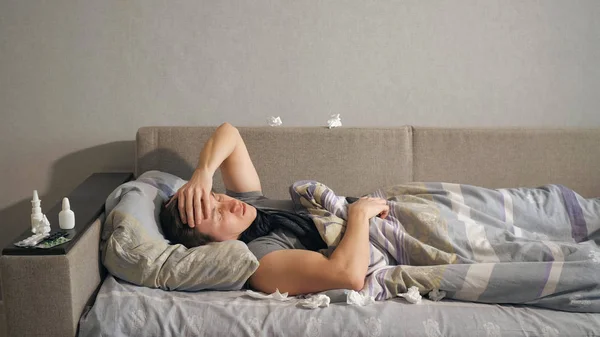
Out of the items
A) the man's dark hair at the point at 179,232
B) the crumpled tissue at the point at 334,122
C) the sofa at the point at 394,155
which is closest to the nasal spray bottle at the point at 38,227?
the man's dark hair at the point at 179,232

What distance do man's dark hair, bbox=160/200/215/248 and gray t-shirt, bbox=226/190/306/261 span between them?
15 cm

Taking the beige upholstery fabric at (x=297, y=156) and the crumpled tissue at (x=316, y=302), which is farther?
the beige upholstery fabric at (x=297, y=156)

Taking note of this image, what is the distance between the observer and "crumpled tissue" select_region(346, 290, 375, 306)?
171 centimetres

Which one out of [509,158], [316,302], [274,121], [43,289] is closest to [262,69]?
[274,121]

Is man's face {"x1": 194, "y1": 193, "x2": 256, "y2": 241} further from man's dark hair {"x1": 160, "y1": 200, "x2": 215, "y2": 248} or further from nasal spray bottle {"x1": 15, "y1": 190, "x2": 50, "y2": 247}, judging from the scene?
nasal spray bottle {"x1": 15, "y1": 190, "x2": 50, "y2": 247}

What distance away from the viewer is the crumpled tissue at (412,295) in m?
1.73

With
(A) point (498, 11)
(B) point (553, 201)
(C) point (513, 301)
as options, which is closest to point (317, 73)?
(A) point (498, 11)

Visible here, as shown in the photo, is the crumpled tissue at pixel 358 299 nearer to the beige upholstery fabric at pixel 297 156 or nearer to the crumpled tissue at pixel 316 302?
the crumpled tissue at pixel 316 302

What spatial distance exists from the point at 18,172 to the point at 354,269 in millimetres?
1559

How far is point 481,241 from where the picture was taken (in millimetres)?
1938

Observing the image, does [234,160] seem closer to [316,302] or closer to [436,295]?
[316,302]

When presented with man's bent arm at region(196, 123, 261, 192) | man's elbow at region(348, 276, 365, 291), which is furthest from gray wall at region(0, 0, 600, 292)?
man's elbow at region(348, 276, 365, 291)

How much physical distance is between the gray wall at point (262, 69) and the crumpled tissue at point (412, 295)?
0.97 metres

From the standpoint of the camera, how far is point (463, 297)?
5.80 ft
